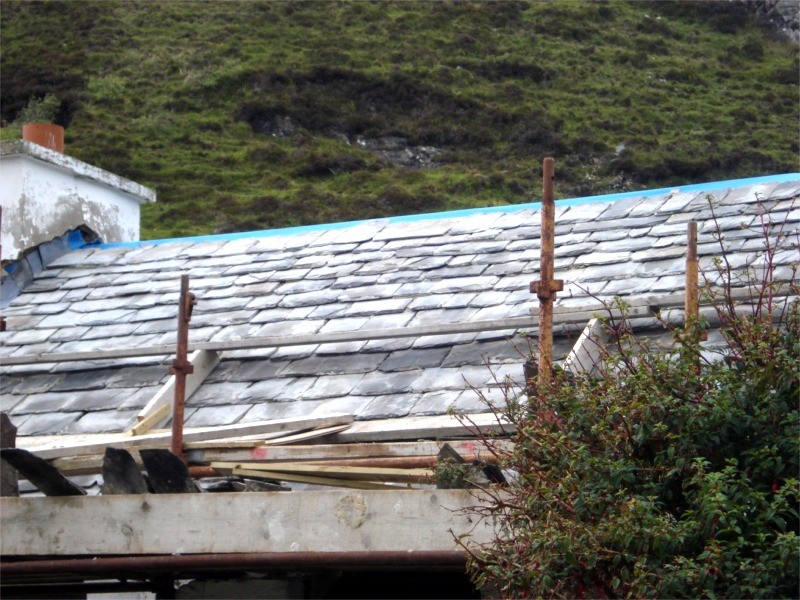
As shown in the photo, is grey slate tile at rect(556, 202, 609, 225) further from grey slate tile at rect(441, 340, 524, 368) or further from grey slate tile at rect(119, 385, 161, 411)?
grey slate tile at rect(119, 385, 161, 411)

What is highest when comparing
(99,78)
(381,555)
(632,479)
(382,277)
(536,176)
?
(99,78)

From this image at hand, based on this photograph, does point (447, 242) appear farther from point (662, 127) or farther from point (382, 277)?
point (662, 127)

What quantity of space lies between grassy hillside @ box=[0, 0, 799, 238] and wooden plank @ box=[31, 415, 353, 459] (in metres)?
25.9

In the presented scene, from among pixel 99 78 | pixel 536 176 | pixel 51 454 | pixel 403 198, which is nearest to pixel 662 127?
pixel 536 176

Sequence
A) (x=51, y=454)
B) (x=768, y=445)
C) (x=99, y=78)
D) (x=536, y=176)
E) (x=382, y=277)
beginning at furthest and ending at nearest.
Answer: (x=99, y=78) < (x=536, y=176) < (x=382, y=277) < (x=51, y=454) < (x=768, y=445)

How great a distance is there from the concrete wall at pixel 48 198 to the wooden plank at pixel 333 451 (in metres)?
4.24

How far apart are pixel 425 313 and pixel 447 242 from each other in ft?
4.08

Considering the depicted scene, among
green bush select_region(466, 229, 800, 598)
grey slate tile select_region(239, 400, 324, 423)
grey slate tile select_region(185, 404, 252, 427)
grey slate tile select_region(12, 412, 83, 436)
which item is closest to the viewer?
green bush select_region(466, 229, 800, 598)

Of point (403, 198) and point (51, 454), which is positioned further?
point (403, 198)

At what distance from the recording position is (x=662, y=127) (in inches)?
1585

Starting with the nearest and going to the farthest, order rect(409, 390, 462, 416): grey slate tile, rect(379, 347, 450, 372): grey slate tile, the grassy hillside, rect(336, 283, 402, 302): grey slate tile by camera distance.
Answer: rect(409, 390, 462, 416): grey slate tile < rect(379, 347, 450, 372): grey slate tile < rect(336, 283, 402, 302): grey slate tile < the grassy hillside

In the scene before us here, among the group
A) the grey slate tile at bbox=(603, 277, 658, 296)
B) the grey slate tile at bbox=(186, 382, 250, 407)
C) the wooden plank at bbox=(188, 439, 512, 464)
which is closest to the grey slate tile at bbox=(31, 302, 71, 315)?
the grey slate tile at bbox=(186, 382, 250, 407)

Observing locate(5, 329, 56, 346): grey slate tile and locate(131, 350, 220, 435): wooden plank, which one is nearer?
locate(131, 350, 220, 435): wooden plank

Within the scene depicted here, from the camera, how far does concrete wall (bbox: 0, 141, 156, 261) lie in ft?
30.6
